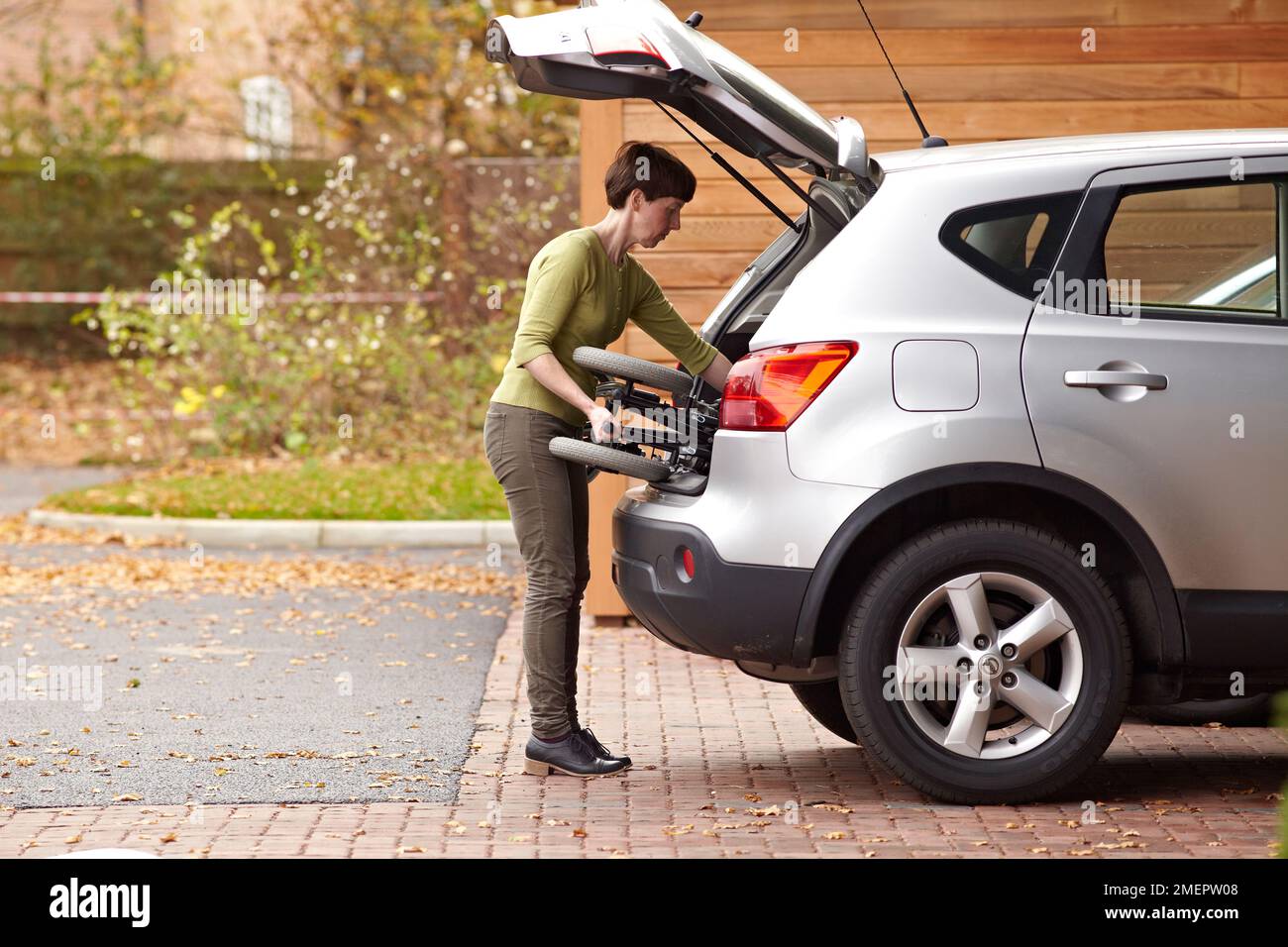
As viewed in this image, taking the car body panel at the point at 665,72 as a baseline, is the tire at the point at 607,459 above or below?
below

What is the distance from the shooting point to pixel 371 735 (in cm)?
625

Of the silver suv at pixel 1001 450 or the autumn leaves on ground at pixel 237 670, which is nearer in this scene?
the silver suv at pixel 1001 450

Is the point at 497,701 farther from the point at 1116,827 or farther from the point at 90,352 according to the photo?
the point at 90,352

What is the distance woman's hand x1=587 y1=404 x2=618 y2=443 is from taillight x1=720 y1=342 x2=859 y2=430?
355 mm

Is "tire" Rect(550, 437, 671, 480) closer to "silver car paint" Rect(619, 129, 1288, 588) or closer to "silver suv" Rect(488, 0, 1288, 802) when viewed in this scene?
"silver suv" Rect(488, 0, 1288, 802)

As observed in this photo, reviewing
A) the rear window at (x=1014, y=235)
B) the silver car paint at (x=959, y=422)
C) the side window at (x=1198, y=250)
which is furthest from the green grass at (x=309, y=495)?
the side window at (x=1198, y=250)

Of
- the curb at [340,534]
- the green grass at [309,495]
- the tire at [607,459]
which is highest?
the tire at [607,459]

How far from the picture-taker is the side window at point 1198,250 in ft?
16.7

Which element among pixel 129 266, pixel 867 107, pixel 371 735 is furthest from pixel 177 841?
pixel 129 266

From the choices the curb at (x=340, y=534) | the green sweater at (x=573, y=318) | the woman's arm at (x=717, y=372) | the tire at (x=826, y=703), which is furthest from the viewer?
the curb at (x=340, y=534)

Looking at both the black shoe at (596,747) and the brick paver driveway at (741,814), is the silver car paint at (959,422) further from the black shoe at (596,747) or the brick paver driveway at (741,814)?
the black shoe at (596,747)

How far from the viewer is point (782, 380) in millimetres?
5047

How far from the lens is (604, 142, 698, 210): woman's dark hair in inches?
216
